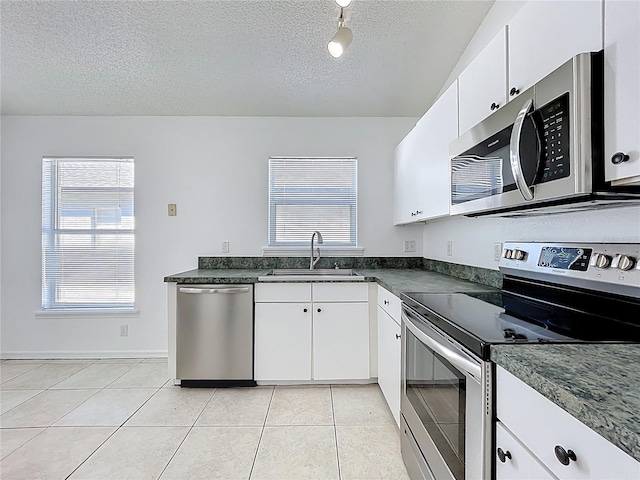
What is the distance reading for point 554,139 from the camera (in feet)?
3.49

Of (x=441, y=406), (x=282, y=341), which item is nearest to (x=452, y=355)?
(x=441, y=406)

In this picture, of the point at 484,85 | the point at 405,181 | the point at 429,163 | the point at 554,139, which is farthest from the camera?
the point at 405,181

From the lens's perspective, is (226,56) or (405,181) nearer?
(226,56)

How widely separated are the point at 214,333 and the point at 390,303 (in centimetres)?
138

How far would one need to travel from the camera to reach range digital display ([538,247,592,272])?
50.6 inches

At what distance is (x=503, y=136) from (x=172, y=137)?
121 inches

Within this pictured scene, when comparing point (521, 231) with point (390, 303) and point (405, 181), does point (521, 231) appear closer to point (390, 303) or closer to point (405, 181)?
point (390, 303)

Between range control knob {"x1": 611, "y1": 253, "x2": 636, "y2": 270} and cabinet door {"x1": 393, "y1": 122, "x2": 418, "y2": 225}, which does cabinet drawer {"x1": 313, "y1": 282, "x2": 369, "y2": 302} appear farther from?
range control knob {"x1": 611, "y1": 253, "x2": 636, "y2": 270}

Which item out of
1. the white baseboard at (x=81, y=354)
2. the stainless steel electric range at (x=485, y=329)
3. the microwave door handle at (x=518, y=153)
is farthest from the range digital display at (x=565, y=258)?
the white baseboard at (x=81, y=354)

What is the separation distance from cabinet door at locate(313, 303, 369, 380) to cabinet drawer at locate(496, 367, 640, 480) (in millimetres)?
1871

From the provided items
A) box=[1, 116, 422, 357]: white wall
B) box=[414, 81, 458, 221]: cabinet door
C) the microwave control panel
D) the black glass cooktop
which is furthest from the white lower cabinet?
the microwave control panel

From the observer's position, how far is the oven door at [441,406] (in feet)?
3.19

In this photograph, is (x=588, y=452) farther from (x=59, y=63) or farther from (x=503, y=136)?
(x=59, y=63)

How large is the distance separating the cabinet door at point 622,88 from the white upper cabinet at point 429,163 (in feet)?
3.20
